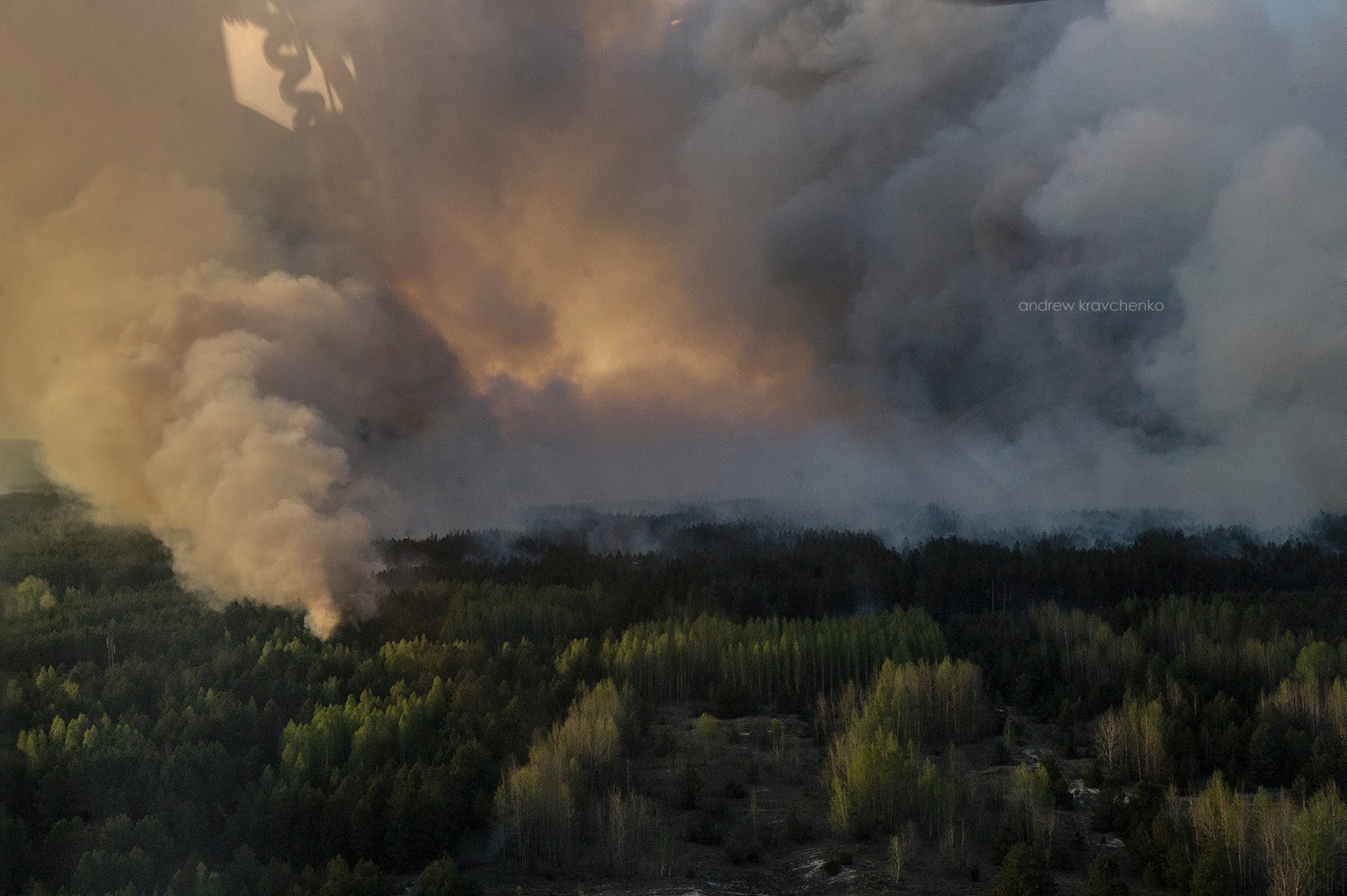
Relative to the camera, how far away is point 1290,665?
310 ft

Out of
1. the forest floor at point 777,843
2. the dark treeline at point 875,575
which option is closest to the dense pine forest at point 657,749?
the forest floor at point 777,843

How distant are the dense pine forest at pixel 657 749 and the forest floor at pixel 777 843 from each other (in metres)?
0.25

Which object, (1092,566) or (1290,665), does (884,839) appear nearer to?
(1290,665)

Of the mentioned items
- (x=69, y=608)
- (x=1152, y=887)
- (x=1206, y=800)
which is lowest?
(x=1152, y=887)

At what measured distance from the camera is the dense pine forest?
52219 mm

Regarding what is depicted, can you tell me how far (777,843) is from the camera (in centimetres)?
5969

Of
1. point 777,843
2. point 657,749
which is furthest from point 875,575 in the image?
point 777,843

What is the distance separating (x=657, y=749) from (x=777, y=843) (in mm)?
21092

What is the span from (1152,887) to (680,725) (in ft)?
142

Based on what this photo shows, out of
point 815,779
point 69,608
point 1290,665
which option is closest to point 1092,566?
point 1290,665

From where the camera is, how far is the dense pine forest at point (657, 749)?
5222 centimetres

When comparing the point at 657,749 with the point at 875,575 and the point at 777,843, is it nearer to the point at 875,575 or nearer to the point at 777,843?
the point at 777,843

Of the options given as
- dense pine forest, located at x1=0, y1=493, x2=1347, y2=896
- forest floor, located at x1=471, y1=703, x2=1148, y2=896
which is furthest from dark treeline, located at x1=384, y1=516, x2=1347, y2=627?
forest floor, located at x1=471, y1=703, x2=1148, y2=896

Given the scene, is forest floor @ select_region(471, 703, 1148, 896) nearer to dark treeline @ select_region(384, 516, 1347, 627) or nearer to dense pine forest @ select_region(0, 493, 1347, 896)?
dense pine forest @ select_region(0, 493, 1347, 896)
